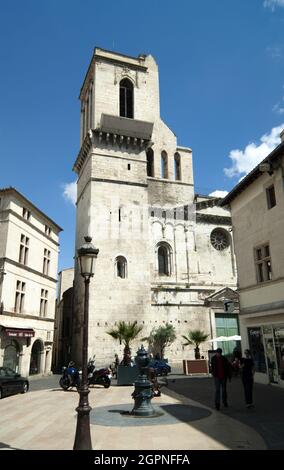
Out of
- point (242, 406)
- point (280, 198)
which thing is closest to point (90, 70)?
point (280, 198)

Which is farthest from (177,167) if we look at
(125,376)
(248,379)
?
(248,379)

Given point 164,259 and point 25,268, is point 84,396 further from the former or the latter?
point 164,259

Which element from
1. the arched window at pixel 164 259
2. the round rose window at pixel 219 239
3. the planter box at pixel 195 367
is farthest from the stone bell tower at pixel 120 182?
the planter box at pixel 195 367

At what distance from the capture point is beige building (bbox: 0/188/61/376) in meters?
23.5

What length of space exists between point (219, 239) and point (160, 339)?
11.7 meters

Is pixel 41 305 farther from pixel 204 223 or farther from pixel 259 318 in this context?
pixel 259 318

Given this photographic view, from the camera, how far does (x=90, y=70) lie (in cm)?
3662

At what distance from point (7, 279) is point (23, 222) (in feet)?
15.5

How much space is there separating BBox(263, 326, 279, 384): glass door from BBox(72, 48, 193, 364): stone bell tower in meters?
14.6

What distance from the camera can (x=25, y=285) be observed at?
26.2 meters

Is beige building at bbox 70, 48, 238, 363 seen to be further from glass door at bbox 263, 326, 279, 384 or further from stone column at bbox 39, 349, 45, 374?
glass door at bbox 263, 326, 279, 384

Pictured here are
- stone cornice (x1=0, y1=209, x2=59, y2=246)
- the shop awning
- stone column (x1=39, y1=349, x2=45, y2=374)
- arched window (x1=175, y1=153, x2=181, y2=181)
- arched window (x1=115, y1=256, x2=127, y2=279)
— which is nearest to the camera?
the shop awning

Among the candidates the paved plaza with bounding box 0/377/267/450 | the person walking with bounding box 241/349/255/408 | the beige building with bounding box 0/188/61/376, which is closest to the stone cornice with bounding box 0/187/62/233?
the beige building with bounding box 0/188/61/376

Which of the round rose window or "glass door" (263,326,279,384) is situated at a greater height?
the round rose window
